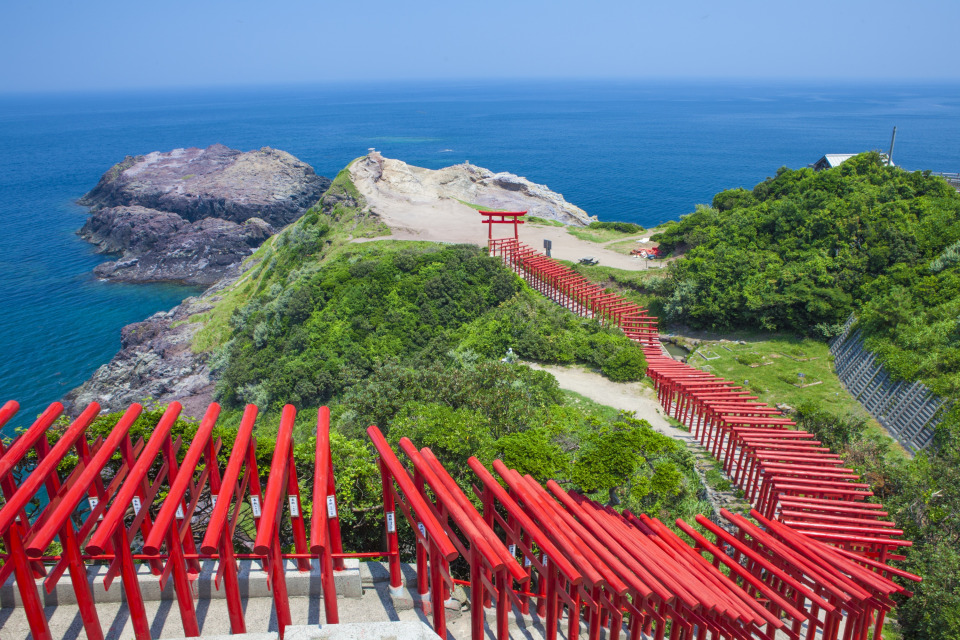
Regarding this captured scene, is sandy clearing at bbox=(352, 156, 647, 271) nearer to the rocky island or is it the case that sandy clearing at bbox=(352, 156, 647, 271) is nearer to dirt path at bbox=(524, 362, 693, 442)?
dirt path at bbox=(524, 362, 693, 442)

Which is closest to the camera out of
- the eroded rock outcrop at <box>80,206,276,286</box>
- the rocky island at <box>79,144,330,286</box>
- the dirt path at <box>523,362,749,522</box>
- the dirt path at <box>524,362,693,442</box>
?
the dirt path at <box>523,362,749,522</box>

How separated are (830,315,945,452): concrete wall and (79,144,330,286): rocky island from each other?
2096 inches

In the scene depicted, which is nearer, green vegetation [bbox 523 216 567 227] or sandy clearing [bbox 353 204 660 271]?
sandy clearing [bbox 353 204 660 271]

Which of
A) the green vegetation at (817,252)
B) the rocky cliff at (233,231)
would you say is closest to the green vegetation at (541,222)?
the rocky cliff at (233,231)

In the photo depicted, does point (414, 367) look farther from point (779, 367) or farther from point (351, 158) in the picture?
point (351, 158)

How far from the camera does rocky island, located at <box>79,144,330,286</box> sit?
63562 mm

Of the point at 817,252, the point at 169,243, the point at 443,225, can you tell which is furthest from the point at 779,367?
the point at 169,243

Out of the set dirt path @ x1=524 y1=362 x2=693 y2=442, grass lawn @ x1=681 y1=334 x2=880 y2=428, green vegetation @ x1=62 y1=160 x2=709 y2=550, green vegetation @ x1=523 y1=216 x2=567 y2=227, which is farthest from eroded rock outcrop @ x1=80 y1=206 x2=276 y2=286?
grass lawn @ x1=681 y1=334 x2=880 y2=428

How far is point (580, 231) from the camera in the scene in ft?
151

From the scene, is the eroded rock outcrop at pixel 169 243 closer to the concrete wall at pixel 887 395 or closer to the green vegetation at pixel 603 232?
the green vegetation at pixel 603 232

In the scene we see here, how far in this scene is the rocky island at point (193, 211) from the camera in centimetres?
6356

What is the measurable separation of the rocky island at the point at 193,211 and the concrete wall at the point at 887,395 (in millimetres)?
53238

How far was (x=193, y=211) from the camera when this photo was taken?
7394cm

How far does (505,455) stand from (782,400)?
51.3ft
